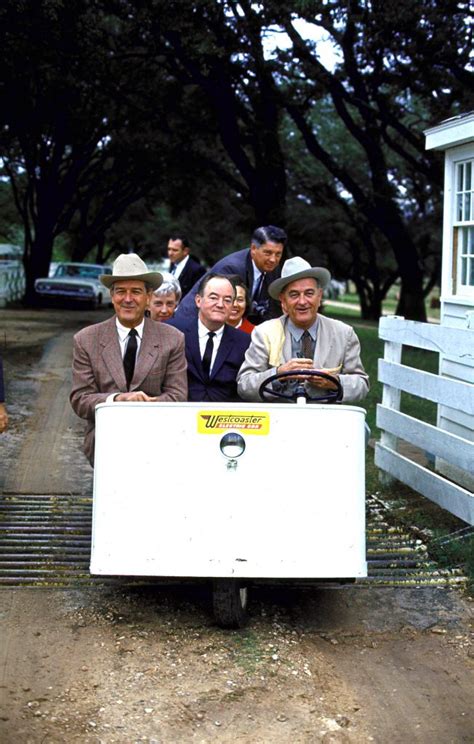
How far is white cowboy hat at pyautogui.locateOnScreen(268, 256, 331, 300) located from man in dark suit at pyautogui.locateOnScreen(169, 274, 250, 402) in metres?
0.36

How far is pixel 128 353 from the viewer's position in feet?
22.2

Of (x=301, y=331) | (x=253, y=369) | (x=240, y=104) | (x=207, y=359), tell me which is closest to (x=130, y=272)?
(x=207, y=359)

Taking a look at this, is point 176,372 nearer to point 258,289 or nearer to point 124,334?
point 124,334

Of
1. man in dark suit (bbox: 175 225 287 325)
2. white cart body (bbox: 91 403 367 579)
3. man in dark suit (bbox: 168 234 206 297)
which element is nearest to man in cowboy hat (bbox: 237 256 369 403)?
white cart body (bbox: 91 403 367 579)

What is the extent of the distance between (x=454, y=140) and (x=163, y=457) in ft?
18.1

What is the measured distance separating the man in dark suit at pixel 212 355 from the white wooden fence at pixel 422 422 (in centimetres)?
159

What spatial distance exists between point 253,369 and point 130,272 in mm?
931

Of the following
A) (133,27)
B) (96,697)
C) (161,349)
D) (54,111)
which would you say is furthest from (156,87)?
(96,697)

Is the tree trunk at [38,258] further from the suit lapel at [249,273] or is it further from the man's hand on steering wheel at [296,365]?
the man's hand on steering wheel at [296,365]

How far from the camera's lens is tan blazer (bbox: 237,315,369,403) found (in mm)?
6602

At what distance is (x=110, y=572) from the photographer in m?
5.70

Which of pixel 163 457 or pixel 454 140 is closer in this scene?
pixel 163 457

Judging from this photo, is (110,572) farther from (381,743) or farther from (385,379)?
(385,379)

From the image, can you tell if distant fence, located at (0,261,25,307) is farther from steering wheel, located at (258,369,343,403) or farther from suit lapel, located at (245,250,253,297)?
steering wheel, located at (258,369,343,403)
